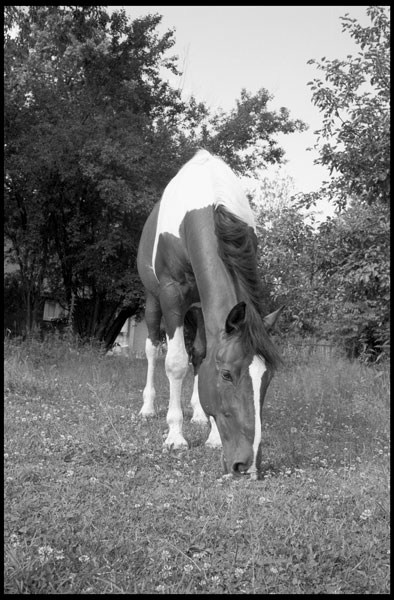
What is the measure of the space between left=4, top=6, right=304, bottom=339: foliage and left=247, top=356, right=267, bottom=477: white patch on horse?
925 centimetres

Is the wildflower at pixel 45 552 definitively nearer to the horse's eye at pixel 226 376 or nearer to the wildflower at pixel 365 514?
the wildflower at pixel 365 514

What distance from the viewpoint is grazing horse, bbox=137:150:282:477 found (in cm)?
382

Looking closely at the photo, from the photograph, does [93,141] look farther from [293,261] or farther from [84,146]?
[293,261]

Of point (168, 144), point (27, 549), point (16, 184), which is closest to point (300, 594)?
point (27, 549)

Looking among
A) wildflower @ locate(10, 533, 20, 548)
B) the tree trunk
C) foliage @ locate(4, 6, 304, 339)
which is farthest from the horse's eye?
the tree trunk

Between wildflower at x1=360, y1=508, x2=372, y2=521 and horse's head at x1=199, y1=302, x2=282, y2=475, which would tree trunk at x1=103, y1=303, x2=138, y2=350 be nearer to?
horse's head at x1=199, y1=302, x2=282, y2=475

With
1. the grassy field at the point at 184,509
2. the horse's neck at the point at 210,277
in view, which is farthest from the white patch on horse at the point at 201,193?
the grassy field at the point at 184,509

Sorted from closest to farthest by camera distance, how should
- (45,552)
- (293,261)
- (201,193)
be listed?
(45,552), (201,193), (293,261)

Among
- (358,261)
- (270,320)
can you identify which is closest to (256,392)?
(270,320)

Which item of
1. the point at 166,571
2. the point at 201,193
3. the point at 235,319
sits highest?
the point at 201,193

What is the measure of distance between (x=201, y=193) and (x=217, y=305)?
1407mm

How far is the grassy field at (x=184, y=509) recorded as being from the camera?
230cm

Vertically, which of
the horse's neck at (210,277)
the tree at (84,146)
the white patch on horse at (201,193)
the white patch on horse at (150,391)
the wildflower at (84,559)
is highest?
the tree at (84,146)

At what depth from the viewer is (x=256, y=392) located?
3787 millimetres
